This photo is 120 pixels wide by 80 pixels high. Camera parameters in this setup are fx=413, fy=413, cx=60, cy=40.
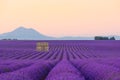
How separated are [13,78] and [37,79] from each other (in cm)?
282

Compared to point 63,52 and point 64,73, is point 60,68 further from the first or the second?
point 63,52

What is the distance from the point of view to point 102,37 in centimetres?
11044

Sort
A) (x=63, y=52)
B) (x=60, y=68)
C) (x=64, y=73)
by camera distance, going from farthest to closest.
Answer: (x=63, y=52) → (x=60, y=68) → (x=64, y=73)

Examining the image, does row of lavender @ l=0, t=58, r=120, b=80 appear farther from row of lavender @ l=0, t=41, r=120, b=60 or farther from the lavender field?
row of lavender @ l=0, t=41, r=120, b=60

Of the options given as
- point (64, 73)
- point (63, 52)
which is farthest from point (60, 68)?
point (63, 52)

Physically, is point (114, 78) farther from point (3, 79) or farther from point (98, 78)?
point (3, 79)

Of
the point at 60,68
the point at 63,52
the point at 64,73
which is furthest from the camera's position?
the point at 63,52

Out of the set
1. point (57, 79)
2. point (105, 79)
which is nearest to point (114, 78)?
point (105, 79)

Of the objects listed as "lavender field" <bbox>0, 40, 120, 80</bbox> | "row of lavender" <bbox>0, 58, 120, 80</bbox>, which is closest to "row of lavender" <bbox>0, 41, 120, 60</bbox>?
"lavender field" <bbox>0, 40, 120, 80</bbox>

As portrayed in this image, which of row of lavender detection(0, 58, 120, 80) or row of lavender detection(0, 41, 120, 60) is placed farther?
row of lavender detection(0, 41, 120, 60)

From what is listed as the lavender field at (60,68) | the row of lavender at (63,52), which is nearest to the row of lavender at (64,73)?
the lavender field at (60,68)

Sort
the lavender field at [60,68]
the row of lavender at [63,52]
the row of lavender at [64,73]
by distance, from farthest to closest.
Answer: the row of lavender at [63,52]
the lavender field at [60,68]
the row of lavender at [64,73]

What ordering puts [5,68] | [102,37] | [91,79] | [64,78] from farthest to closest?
1. [102,37]
2. [5,68]
3. [91,79]
4. [64,78]

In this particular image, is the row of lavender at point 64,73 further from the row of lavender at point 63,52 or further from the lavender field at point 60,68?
the row of lavender at point 63,52
